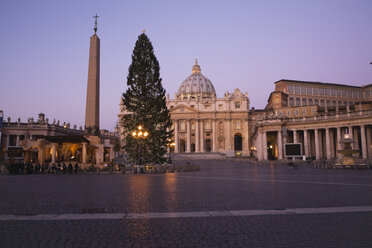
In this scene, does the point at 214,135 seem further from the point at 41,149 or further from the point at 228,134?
the point at 41,149

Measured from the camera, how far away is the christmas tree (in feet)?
101

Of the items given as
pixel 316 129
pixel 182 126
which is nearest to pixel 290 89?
pixel 182 126

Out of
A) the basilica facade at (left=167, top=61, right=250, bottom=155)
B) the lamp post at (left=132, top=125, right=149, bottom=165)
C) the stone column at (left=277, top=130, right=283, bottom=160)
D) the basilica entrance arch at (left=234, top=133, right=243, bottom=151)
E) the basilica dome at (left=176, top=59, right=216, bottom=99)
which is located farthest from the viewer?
the basilica dome at (left=176, top=59, right=216, bottom=99)

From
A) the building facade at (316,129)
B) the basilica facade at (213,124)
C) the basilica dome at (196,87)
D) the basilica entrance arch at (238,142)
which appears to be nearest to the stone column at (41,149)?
the building facade at (316,129)

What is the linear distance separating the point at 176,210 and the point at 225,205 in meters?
1.58

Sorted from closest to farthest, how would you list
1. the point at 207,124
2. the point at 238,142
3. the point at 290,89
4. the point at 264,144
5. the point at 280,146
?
the point at 280,146 → the point at 264,144 → the point at 290,89 → the point at 207,124 → the point at 238,142

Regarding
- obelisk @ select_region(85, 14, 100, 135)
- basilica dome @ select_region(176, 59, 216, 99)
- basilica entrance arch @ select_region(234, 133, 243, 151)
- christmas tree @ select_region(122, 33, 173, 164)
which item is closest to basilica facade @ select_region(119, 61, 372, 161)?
basilica entrance arch @ select_region(234, 133, 243, 151)

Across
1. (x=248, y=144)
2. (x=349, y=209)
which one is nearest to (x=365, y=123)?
(x=349, y=209)

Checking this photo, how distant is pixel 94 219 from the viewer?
269 inches

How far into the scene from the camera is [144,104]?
31672mm

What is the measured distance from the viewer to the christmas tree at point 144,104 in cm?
3070

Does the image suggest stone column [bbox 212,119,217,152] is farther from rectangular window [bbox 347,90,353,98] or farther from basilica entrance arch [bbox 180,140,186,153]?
rectangular window [bbox 347,90,353,98]

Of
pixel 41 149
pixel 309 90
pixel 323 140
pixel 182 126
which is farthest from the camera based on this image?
pixel 182 126

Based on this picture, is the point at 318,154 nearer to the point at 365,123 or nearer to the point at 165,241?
the point at 365,123
